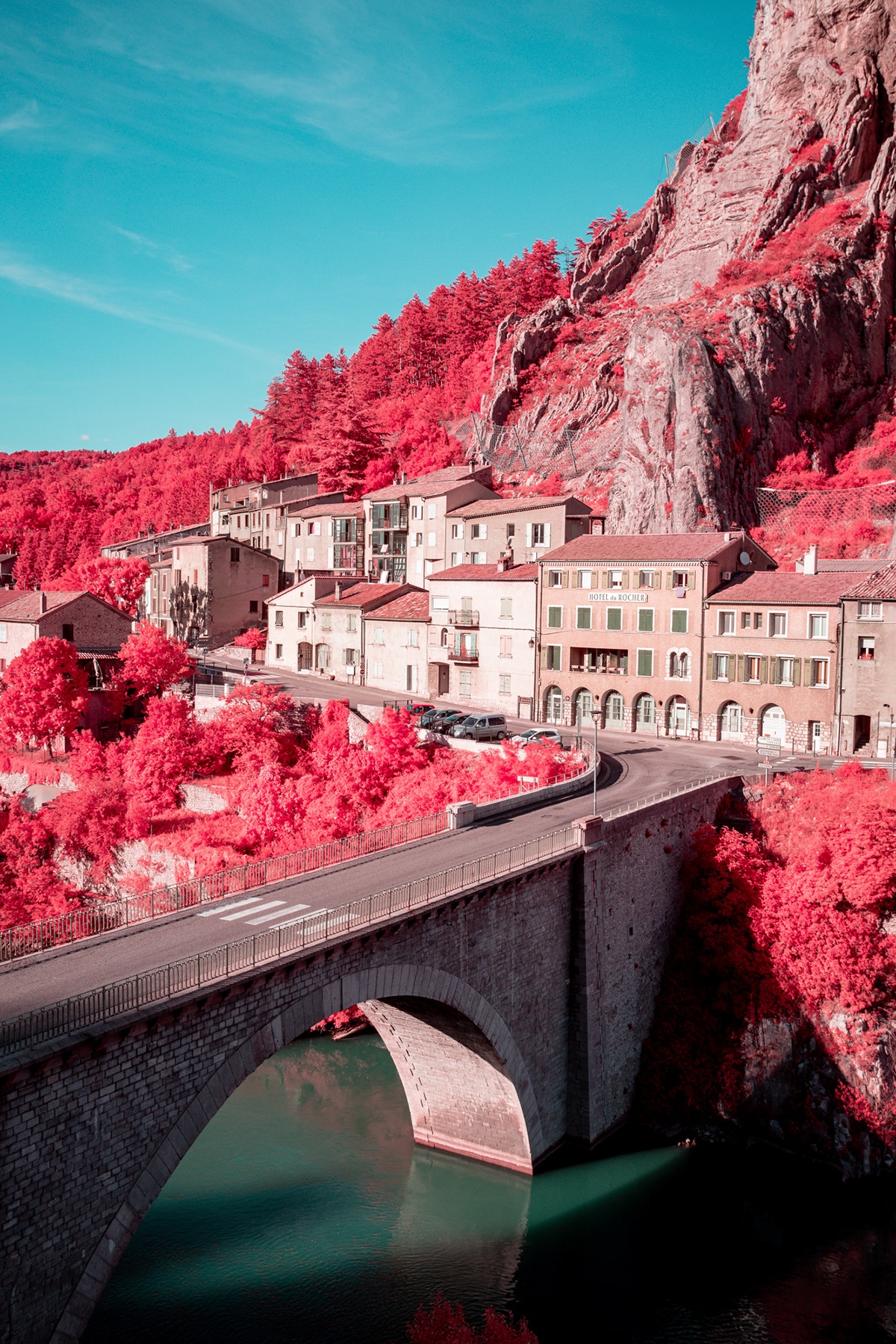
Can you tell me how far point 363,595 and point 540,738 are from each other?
2660 centimetres

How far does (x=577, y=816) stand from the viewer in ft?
120

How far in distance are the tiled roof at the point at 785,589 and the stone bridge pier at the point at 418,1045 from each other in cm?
1330

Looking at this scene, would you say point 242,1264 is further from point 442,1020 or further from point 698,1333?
point 698,1333

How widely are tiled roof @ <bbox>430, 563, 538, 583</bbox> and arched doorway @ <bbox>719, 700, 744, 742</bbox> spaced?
13.8 metres

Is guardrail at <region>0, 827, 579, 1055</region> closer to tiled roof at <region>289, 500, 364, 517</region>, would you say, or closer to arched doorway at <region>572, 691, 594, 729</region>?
arched doorway at <region>572, 691, 594, 729</region>

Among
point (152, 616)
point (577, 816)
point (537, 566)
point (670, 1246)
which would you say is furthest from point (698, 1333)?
point (152, 616)

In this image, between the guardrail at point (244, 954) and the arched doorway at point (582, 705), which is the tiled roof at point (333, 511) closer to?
the arched doorway at point (582, 705)

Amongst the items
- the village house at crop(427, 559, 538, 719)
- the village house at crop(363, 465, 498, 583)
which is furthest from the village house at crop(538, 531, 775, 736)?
the village house at crop(363, 465, 498, 583)

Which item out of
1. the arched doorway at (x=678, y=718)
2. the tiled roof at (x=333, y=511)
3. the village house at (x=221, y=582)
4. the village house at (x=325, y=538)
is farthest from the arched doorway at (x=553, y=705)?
the village house at (x=221, y=582)

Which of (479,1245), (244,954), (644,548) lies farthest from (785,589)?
(244,954)

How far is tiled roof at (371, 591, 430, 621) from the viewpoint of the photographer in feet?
215

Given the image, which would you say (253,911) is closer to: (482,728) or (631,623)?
(482,728)

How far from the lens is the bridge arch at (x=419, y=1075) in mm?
17906

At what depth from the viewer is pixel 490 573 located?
63.0 meters
